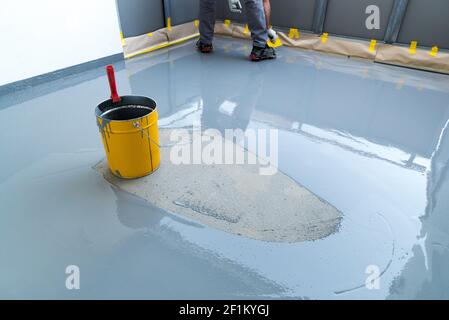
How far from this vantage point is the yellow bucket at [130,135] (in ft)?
4.74

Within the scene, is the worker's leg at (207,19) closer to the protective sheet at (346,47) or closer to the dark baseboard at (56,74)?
the dark baseboard at (56,74)

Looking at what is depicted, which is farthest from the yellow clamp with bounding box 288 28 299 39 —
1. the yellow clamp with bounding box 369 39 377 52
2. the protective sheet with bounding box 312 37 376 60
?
the yellow clamp with bounding box 369 39 377 52

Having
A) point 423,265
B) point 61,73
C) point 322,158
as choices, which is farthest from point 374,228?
point 61,73

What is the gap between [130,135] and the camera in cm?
147

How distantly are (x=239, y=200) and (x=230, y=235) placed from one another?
23 centimetres

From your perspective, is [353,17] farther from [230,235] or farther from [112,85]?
[230,235]

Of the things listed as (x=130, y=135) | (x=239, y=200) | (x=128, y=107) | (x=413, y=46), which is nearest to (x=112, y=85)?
(x=128, y=107)

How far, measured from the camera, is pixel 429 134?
2.09 meters

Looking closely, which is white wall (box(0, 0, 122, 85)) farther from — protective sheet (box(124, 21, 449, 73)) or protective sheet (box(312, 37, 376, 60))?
protective sheet (box(312, 37, 376, 60))

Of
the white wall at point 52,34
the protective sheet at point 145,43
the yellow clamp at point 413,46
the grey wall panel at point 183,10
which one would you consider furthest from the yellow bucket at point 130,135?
the yellow clamp at point 413,46

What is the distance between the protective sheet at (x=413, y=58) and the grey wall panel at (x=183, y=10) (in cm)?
226

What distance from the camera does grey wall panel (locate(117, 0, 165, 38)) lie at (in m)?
3.15

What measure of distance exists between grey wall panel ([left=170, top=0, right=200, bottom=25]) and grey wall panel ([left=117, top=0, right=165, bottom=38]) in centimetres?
16
